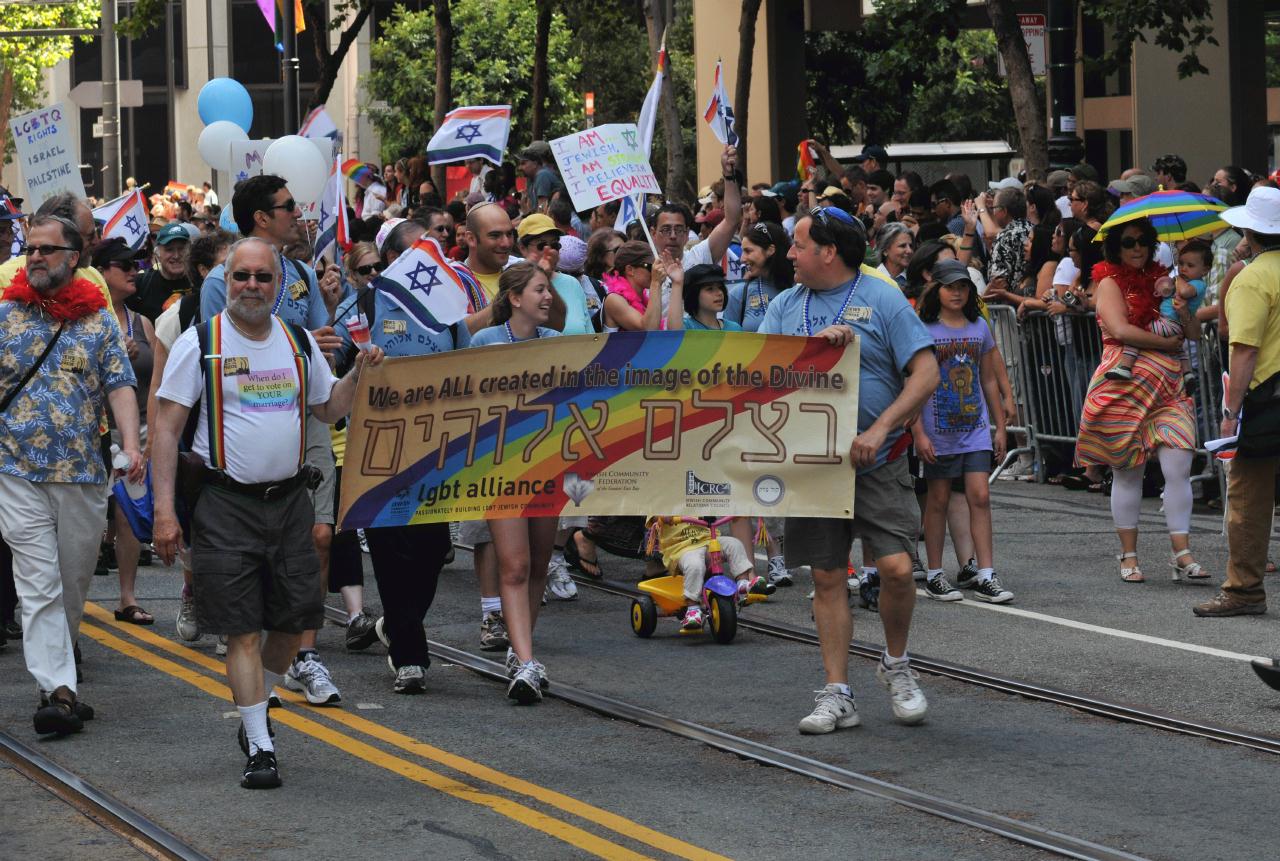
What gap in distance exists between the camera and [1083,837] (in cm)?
654

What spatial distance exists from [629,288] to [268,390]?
169 inches

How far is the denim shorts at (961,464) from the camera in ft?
36.6

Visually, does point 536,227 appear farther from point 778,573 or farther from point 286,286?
point 778,573

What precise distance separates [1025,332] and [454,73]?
1804 inches

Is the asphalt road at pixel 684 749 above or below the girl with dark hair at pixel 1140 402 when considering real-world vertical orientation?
below

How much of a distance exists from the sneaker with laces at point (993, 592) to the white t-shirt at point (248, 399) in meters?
4.75

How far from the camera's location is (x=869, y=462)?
808cm

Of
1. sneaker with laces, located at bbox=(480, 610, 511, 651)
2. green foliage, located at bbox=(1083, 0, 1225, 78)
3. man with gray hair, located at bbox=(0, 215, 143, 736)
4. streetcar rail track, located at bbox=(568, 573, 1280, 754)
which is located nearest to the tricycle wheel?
streetcar rail track, located at bbox=(568, 573, 1280, 754)

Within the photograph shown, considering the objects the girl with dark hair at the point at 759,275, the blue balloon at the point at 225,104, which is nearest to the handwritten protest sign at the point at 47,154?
the blue balloon at the point at 225,104

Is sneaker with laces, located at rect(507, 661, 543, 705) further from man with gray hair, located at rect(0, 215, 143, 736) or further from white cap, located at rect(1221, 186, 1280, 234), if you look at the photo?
Answer: white cap, located at rect(1221, 186, 1280, 234)

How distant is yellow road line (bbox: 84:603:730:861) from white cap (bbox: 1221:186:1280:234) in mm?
4790

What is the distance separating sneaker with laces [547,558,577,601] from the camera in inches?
445

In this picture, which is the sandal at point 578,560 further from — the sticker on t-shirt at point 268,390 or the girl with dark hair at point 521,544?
the sticker on t-shirt at point 268,390

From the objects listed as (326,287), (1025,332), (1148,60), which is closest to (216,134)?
(1025,332)
